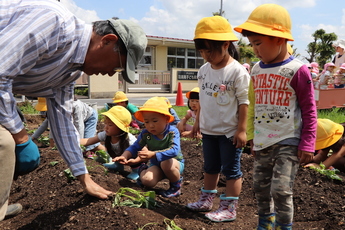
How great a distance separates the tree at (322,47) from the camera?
1411 inches

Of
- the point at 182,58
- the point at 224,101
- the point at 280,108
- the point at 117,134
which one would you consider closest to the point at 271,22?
the point at 280,108

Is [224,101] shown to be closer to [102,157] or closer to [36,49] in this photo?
[36,49]

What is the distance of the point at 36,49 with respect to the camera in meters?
1.95

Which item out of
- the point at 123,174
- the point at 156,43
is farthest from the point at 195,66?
the point at 123,174

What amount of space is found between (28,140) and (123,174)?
2.20 m

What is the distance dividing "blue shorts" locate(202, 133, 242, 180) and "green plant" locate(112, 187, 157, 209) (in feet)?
2.11

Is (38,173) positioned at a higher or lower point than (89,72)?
lower

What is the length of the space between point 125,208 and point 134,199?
0.69 ft

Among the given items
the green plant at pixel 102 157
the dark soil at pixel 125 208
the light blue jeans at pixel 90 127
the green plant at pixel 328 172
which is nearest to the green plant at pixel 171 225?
the dark soil at pixel 125 208

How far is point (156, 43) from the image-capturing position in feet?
82.5

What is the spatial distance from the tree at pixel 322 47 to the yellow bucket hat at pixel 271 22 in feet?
120

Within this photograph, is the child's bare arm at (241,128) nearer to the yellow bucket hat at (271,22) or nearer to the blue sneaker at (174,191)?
the yellow bucket hat at (271,22)

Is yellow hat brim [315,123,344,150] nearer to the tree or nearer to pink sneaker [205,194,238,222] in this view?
pink sneaker [205,194,238,222]

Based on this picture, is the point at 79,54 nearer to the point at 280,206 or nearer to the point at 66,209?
the point at 66,209
